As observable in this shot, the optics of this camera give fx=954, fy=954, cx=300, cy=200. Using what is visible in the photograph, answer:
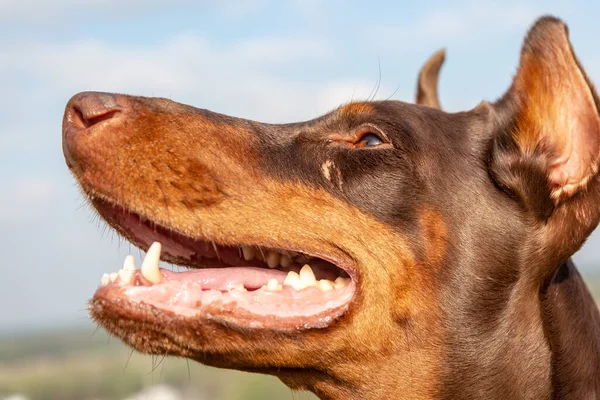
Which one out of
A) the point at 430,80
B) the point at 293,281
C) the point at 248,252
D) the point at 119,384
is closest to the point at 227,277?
the point at 248,252

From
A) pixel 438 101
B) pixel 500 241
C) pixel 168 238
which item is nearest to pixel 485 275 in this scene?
pixel 500 241

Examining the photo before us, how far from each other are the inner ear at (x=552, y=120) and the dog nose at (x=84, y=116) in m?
2.53

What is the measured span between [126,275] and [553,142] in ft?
9.46

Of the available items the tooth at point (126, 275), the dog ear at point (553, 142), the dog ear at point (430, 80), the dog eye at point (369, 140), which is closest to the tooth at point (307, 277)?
the dog eye at point (369, 140)

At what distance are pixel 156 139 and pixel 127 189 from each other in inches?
13.9

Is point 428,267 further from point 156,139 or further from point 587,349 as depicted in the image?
point 156,139

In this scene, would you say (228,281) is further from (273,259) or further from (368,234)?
(368,234)

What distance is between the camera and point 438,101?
884 cm

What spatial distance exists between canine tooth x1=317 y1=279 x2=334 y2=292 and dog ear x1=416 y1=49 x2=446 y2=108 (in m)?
3.15

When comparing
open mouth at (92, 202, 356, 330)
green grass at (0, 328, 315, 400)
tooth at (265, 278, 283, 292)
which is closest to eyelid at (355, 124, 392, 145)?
open mouth at (92, 202, 356, 330)

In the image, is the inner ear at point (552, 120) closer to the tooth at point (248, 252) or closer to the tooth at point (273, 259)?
the tooth at point (273, 259)

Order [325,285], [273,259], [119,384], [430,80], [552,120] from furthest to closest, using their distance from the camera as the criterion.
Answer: [119,384] < [430,80] < [552,120] < [273,259] < [325,285]

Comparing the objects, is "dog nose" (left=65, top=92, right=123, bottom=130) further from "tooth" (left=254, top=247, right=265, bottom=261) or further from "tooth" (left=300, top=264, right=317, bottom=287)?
"tooth" (left=300, top=264, right=317, bottom=287)

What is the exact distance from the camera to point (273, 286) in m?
5.89
